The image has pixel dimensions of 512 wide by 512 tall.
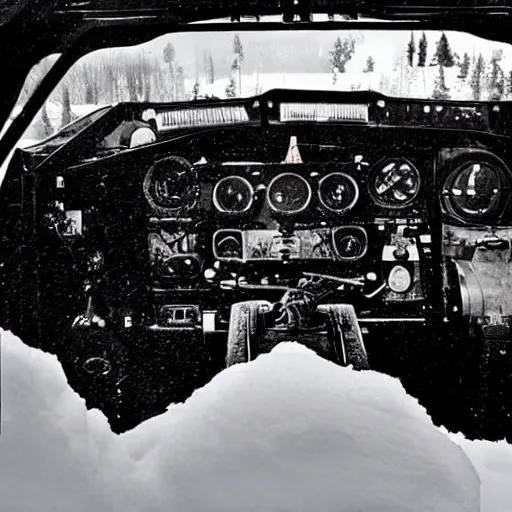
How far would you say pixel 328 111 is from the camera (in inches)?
163

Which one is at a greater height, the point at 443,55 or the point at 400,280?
the point at 443,55

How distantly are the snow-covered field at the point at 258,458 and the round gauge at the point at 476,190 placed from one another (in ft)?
7.14

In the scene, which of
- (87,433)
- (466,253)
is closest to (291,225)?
(466,253)

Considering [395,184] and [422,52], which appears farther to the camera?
[395,184]

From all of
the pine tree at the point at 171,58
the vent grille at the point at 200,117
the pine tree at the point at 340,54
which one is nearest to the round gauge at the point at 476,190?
the pine tree at the point at 340,54

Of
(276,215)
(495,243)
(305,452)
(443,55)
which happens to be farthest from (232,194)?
(305,452)

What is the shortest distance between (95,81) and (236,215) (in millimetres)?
1070

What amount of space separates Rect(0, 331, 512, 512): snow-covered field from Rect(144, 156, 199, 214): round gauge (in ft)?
7.08

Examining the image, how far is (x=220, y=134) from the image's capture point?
13.8 ft

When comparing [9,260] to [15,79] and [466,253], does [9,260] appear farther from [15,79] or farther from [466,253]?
[466,253]

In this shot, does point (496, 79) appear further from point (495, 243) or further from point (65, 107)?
point (65, 107)

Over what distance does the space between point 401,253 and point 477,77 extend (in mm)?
1014

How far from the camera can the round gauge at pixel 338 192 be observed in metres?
4.37

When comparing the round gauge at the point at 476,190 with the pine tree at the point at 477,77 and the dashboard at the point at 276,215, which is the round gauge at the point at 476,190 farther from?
the pine tree at the point at 477,77
